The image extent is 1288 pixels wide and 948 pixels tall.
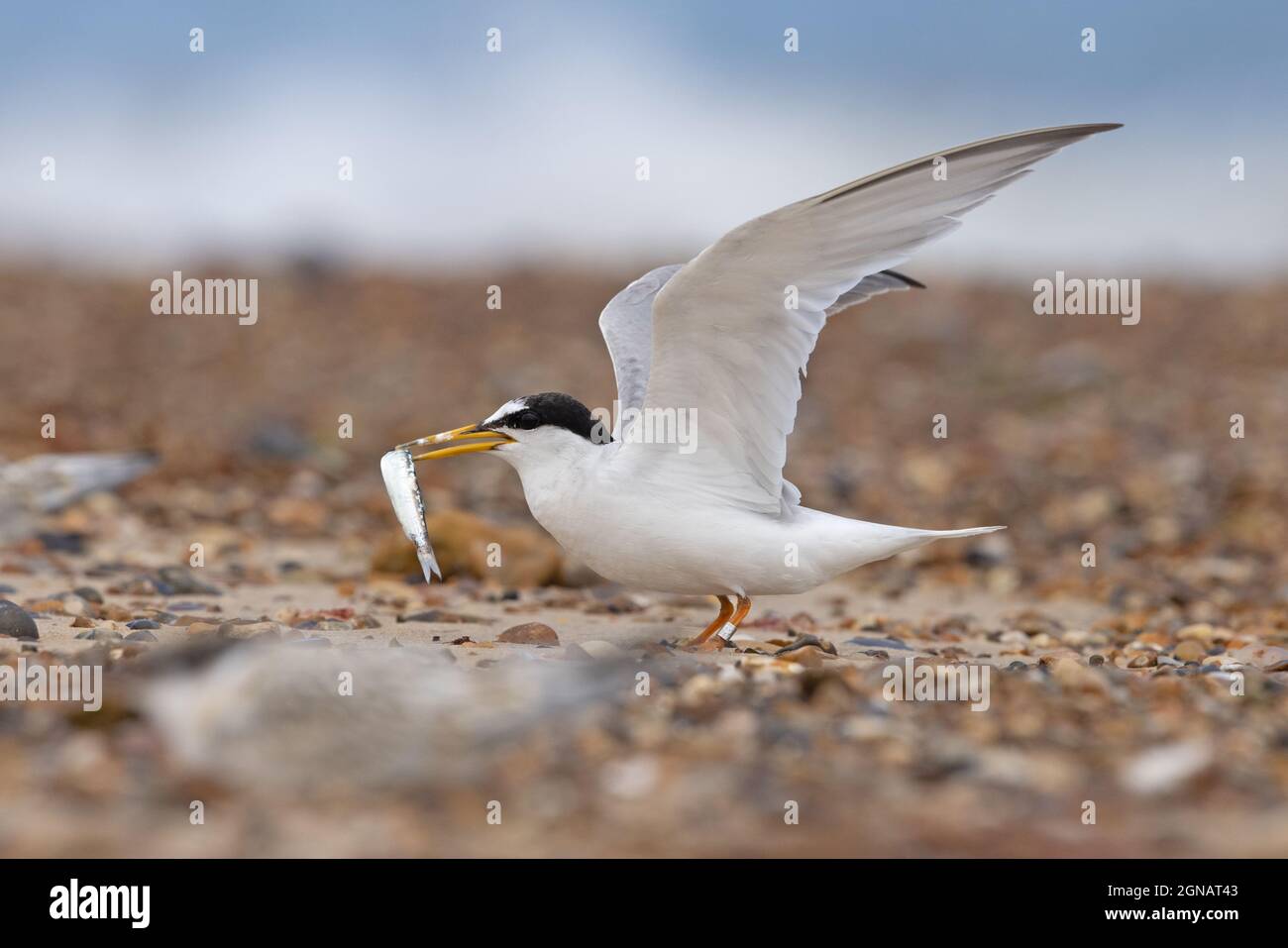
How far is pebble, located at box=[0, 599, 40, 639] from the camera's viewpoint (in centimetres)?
576

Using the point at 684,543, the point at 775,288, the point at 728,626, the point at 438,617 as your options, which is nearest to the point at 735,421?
the point at 684,543

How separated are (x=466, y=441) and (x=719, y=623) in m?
1.31

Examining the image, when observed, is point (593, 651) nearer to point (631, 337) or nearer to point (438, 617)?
point (438, 617)

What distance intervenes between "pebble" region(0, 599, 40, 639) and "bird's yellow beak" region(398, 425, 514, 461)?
64.8 inches

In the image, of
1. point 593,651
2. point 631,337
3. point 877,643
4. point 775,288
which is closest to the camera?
point 775,288

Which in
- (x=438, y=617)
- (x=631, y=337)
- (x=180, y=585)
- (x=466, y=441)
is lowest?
(x=438, y=617)

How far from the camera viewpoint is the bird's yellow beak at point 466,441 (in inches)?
231

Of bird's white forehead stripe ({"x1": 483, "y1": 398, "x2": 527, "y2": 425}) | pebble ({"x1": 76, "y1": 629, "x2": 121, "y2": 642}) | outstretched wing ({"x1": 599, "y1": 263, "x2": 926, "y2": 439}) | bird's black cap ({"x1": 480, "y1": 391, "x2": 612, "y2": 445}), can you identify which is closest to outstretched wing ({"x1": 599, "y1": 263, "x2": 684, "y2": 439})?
outstretched wing ({"x1": 599, "y1": 263, "x2": 926, "y2": 439})

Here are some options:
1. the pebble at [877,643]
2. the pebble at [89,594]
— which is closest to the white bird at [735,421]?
the pebble at [877,643]

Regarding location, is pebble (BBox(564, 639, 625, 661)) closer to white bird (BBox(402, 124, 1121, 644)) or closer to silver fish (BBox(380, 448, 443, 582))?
white bird (BBox(402, 124, 1121, 644))

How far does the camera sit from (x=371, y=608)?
7.14 m

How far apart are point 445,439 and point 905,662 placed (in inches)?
81.8

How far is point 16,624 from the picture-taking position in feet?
19.0

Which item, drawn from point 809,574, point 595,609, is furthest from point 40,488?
point 809,574
